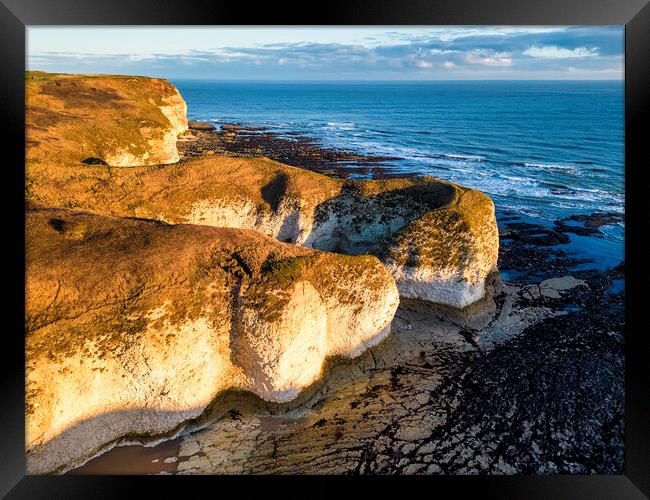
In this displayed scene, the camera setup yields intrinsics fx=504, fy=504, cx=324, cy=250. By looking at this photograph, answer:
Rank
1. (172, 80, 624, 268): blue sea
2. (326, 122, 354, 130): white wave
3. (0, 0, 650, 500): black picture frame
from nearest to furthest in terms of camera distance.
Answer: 1. (0, 0, 650, 500): black picture frame
2. (172, 80, 624, 268): blue sea
3. (326, 122, 354, 130): white wave

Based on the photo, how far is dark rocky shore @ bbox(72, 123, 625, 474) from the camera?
54.8ft

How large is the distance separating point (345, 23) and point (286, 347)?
11.2m

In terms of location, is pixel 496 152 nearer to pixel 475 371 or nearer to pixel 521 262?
pixel 521 262

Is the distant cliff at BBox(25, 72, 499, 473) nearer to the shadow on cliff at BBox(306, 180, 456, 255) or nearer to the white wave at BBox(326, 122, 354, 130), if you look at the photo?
the shadow on cliff at BBox(306, 180, 456, 255)

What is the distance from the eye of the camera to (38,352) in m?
15.5

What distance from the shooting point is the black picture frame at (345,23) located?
1130cm

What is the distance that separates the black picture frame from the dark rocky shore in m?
4.97

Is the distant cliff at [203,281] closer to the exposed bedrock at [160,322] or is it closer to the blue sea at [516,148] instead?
the exposed bedrock at [160,322]

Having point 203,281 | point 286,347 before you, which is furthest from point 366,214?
point 203,281

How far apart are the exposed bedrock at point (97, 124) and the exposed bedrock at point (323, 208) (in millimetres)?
5901

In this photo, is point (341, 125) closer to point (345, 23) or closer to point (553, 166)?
point (553, 166)

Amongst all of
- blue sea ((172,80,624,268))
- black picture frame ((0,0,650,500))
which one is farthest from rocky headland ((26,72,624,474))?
blue sea ((172,80,624,268))

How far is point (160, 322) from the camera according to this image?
17500 millimetres

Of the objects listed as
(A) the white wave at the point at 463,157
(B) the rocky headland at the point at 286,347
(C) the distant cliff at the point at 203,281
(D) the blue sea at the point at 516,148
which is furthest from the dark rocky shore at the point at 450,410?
(A) the white wave at the point at 463,157
